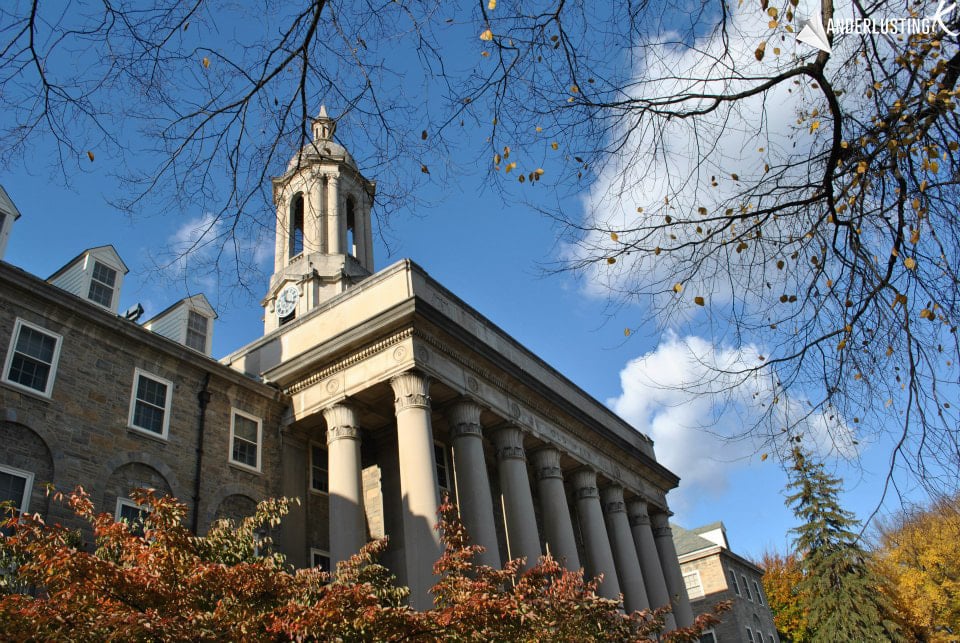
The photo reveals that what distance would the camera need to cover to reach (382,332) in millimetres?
22844

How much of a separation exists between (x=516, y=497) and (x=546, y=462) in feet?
11.6

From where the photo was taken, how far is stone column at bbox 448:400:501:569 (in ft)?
71.8

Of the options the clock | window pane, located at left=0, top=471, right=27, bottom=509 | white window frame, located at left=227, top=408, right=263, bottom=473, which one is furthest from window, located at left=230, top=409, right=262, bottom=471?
the clock

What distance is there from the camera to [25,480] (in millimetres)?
17062

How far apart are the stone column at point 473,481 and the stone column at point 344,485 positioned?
2965 mm

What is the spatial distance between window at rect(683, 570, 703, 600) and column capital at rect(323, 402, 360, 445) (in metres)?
38.0

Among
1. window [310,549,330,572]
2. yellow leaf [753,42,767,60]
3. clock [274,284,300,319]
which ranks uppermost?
clock [274,284,300,319]

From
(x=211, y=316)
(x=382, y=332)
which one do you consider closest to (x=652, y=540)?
(x=382, y=332)

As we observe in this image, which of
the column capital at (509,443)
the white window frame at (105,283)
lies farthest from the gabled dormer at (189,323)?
the column capital at (509,443)

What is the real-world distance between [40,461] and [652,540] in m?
26.0

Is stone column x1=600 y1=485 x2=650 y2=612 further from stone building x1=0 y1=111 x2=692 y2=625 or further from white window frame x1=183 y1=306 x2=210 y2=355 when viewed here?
white window frame x1=183 y1=306 x2=210 y2=355

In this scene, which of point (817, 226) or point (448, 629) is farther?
point (448, 629)

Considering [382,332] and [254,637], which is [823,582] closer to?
[382,332]

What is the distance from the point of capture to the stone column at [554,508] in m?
26.3
